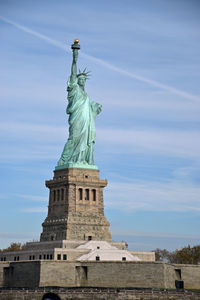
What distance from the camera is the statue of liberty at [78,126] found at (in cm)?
8669

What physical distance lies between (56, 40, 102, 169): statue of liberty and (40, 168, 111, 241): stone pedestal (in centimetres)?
175

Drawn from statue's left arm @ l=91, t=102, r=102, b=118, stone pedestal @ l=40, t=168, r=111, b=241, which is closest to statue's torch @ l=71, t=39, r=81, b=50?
statue's left arm @ l=91, t=102, r=102, b=118

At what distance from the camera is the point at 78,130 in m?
87.0

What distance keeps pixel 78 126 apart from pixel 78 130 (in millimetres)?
554

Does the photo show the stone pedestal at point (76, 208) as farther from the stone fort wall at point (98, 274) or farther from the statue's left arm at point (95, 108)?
the stone fort wall at point (98, 274)

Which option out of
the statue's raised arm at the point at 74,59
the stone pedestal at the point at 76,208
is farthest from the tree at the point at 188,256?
the statue's raised arm at the point at 74,59

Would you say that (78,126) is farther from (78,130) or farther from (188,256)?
(188,256)

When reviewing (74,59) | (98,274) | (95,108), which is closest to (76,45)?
(74,59)

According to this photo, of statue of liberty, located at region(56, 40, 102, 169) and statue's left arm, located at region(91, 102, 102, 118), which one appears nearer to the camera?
statue of liberty, located at region(56, 40, 102, 169)

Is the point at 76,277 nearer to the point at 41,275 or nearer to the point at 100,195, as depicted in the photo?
the point at 41,275

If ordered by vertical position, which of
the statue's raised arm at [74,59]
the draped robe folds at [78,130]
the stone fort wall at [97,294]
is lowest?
the stone fort wall at [97,294]

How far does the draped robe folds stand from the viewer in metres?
86.8

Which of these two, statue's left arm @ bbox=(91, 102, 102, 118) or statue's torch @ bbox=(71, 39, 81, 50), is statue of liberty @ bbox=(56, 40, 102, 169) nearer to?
statue's torch @ bbox=(71, 39, 81, 50)

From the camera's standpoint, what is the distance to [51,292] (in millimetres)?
59469
